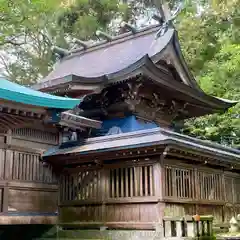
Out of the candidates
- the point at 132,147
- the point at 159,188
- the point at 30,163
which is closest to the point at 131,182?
the point at 159,188

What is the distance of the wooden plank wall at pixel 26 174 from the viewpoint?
9.33m

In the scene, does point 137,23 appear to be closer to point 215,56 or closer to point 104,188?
point 215,56

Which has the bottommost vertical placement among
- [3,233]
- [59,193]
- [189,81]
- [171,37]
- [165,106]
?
[3,233]

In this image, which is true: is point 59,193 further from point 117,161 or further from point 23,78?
point 23,78

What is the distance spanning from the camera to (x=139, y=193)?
9.24m

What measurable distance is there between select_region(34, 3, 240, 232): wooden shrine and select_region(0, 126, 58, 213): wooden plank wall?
0.31m

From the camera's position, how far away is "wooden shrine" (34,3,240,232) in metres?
9.12

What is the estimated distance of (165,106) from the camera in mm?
13320

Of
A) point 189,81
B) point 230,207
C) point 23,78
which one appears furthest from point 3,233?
point 23,78

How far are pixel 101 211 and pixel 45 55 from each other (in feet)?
61.1

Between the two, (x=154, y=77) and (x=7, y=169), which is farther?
(x=154, y=77)

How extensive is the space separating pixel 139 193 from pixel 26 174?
2.79 metres

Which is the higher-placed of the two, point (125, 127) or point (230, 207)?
point (125, 127)

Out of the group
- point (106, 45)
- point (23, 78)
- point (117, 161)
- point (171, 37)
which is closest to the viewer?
point (117, 161)
